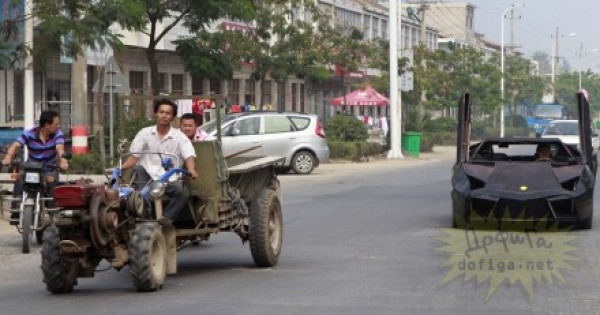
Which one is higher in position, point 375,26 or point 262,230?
point 375,26

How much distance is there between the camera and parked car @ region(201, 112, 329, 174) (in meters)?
33.7

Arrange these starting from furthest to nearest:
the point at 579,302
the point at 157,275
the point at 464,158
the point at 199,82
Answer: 1. the point at 199,82
2. the point at 464,158
3. the point at 157,275
4. the point at 579,302

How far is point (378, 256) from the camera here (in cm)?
1434

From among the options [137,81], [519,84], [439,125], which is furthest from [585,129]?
[519,84]

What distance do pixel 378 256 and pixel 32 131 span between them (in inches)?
182

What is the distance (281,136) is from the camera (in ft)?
113

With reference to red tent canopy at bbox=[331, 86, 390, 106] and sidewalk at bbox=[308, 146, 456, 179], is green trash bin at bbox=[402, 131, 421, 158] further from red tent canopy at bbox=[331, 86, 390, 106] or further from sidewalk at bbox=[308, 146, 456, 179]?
red tent canopy at bbox=[331, 86, 390, 106]

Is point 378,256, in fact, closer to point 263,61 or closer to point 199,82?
point 263,61

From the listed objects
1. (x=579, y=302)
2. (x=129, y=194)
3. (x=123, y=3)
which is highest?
(x=123, y=3)

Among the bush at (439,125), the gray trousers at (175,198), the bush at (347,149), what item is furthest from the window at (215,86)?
the gray trousers at (175,198)

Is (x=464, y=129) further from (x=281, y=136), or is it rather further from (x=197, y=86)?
(x=197, y=86)

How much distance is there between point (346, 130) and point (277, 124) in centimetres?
1345

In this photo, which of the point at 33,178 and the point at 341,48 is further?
the point at 341,48

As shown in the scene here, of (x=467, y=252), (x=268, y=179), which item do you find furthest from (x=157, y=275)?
(x=467, y=252)
